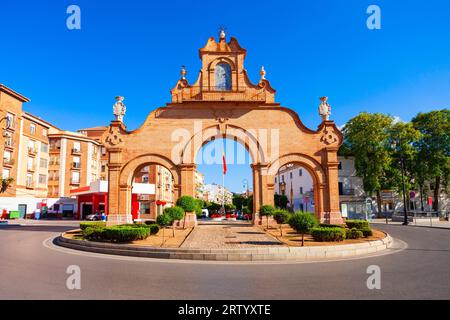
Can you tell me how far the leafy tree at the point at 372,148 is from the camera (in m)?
41.9

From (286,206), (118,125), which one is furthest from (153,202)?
(118,125)

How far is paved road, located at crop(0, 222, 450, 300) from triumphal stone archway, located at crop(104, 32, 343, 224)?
42.5 feet

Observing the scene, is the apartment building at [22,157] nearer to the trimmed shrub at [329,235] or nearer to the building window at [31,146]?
the building window at [31,146]

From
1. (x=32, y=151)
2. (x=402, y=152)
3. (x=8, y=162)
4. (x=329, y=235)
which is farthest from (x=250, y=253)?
(x=32, y=151)

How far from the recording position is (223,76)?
26.1 metres

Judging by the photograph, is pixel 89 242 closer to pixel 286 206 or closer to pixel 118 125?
pixel 118 125

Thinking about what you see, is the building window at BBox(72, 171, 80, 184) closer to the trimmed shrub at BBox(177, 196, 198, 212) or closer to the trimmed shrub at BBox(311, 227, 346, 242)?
the trimmed shrub at BBox(177, 196, 198, 212)

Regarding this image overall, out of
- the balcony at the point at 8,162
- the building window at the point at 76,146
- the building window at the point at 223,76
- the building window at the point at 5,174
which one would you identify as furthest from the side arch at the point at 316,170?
the building window at the point at 76,146

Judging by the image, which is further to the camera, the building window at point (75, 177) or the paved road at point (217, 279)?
the building window at point (75, 177)

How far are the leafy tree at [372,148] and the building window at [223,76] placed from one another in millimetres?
25346

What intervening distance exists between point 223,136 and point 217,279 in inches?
713

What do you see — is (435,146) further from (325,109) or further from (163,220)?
(163,220)

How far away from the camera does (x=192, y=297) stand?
6.63 m

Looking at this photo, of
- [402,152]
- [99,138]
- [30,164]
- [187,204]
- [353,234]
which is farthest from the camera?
[99,138]
